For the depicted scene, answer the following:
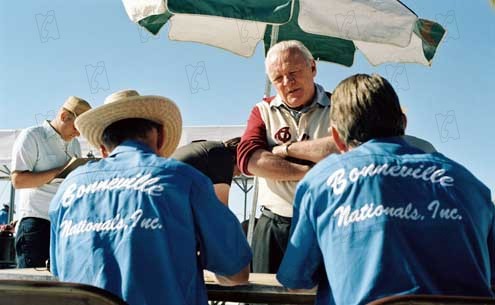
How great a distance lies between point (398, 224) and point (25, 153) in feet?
10.2

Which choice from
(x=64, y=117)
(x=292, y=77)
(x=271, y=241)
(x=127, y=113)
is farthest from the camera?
(x=64, y=117)

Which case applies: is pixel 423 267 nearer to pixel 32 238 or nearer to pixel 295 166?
pixel 295 166

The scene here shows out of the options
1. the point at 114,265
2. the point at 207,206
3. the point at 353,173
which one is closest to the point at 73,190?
the point at 114,265

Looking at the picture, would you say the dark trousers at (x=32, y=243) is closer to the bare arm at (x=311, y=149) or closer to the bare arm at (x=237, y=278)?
the bare arm at (x=311, y=149)

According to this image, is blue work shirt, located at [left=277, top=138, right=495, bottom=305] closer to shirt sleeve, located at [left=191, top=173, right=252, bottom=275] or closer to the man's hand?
shirt sleeve, located at [left=191, top=173, right=252, bottom=275]

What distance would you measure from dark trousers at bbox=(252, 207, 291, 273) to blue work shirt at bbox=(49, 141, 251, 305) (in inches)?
30.2

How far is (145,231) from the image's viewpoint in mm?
1618

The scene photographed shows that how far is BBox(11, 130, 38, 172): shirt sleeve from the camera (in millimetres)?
3898

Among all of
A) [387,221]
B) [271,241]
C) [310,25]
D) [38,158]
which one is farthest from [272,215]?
[38,158]

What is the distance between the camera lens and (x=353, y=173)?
1.53 meters

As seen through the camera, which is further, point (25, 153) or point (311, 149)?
point (25, 153)

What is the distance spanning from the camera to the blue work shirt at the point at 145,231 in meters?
1.61

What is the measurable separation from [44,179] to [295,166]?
2.08 metres

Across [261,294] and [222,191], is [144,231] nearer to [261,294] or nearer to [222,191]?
[261,294]
